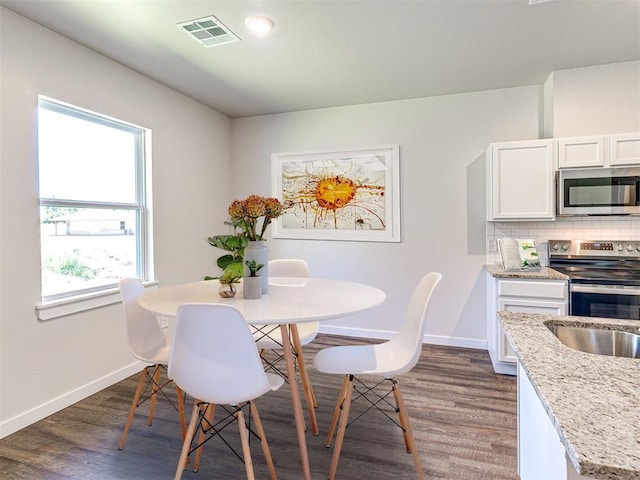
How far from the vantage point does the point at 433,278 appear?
1.92 m

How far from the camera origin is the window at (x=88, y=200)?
8.26 feet

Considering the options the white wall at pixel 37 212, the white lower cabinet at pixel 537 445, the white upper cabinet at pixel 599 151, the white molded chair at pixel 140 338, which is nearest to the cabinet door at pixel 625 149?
the white upper cabinet at pixel 599 151

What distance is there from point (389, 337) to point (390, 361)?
7.25 feet

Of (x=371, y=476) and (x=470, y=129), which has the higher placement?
(x=470, y=129)

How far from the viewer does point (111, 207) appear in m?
2.99

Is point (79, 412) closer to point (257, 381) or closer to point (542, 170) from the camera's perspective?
point (257, 381)

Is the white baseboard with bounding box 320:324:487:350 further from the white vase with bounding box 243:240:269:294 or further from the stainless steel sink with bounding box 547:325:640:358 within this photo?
the stainless steel sink with bounding box 547:325:640:358

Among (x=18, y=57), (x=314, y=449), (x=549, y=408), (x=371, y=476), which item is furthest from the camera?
(x=18, y=57)

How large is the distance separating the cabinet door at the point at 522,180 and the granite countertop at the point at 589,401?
209 centimetres

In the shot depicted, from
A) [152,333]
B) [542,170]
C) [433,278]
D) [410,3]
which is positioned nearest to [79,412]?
[152,333]

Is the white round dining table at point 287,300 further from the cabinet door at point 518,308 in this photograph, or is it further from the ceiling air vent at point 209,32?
the ceiling air vent at point 209,32

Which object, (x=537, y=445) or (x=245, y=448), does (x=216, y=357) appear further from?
(x=537, y=445)

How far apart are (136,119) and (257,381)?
2.64 metres

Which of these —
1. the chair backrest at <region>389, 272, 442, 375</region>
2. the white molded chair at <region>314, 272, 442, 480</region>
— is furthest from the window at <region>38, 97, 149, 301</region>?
the chair backrest at <region>389, 272, 442, 375</region>
